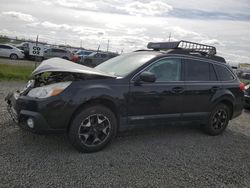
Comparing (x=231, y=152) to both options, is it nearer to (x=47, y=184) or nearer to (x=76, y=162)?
(x=76, y=162)

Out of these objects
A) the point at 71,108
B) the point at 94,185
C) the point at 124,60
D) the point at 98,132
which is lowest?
A: the point at 94,185

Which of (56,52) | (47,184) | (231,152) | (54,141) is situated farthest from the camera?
(56,52)

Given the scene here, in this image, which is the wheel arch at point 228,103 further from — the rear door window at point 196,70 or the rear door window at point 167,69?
the rear door window at point 167,69

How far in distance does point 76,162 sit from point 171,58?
8.05 ft

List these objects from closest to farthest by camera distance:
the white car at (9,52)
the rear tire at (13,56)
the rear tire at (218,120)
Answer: the rear tire at (218,120) → the white car at (9,52) → the rear tire at (13,56)

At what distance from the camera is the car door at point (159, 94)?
13.0 ft

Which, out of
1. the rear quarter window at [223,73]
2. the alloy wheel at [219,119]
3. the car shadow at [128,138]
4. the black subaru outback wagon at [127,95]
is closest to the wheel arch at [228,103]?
the black subaru outback wagon at [127,95]

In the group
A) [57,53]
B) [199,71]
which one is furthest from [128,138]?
[57,53]

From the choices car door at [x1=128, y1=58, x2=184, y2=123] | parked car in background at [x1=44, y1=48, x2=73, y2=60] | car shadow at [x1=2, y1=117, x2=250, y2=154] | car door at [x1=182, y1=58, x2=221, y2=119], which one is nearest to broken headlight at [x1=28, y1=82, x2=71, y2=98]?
car shadow at [x1=2, y1=117, x2=250, y2=154]

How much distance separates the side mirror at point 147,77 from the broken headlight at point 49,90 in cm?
117

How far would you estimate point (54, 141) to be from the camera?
4.00m

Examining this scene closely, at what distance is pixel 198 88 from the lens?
4.67 metres

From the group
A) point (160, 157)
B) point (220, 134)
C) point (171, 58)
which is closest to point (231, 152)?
point (220, 134)

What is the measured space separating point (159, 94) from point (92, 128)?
1301mm
